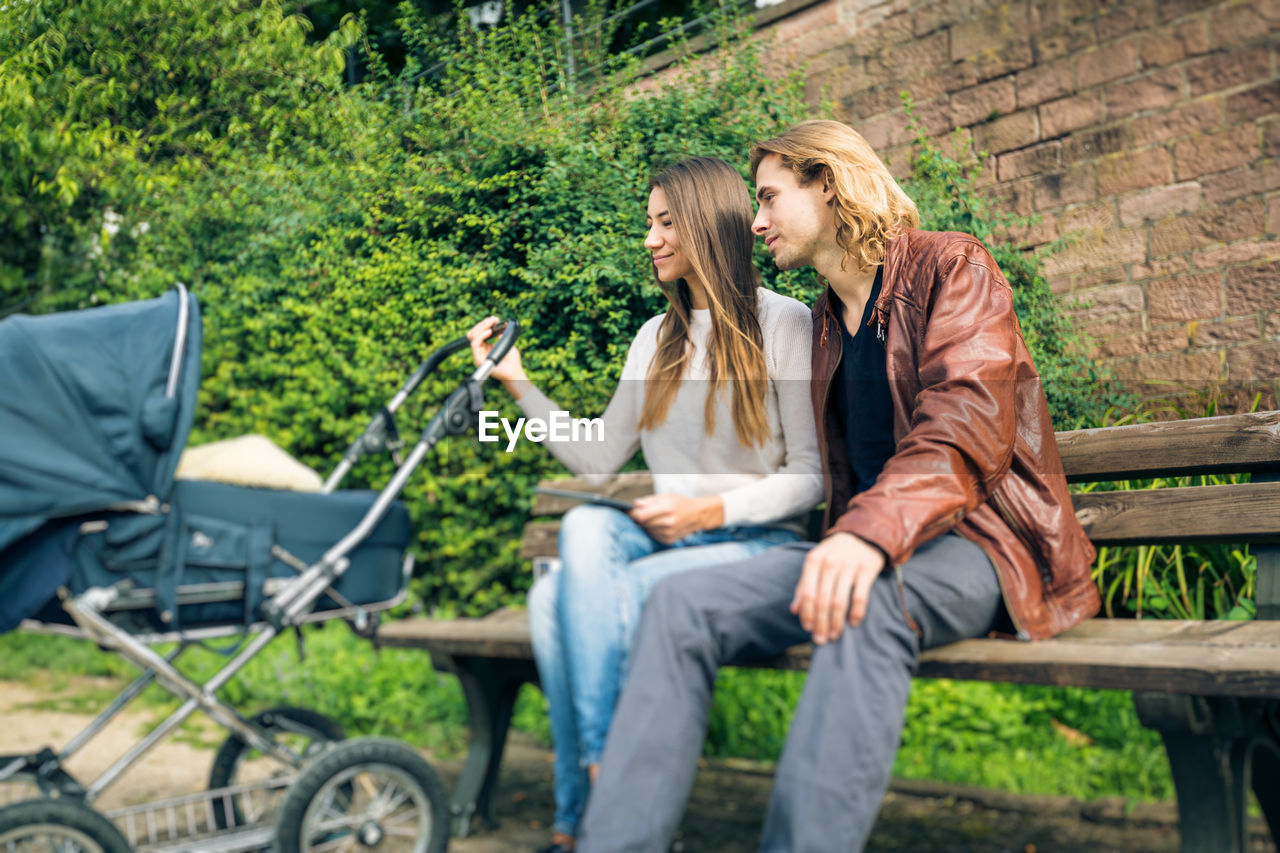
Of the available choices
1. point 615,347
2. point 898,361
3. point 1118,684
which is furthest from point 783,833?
point 615,347

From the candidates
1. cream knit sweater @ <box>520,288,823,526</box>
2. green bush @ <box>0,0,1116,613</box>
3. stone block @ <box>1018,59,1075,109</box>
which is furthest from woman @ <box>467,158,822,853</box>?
stone block @ <box>1018,59,1075,109</box>

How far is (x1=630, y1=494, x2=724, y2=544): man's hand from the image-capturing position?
188cm

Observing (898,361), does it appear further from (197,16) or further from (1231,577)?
(197,16)

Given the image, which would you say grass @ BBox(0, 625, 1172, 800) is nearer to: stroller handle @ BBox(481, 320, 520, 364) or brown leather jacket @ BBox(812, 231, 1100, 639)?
brown leather jacket @ BBox(812, 231, 1100, 639)

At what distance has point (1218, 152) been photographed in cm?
203

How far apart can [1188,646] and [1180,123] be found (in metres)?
1.08

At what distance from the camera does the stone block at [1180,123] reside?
2061mm

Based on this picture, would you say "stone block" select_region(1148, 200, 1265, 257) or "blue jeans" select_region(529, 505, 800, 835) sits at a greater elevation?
"stone block" select_region(1148, 200, 1265, 257)

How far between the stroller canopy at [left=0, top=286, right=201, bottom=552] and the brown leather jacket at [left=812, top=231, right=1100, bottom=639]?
4.38 ft

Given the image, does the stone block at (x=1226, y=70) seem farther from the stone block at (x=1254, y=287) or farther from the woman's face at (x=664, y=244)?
the woman's face at (x=664, y=244)

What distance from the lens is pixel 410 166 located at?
2.15 m

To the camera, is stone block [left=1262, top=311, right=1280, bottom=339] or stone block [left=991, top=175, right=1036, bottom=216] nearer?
stone block [left=1262, top=311, right=1280, bottom=339]

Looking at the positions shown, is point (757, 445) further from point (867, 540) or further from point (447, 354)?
point (447, 354)

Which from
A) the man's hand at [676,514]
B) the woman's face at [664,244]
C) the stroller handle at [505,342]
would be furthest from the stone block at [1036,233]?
the stroller handle at [505,342]
